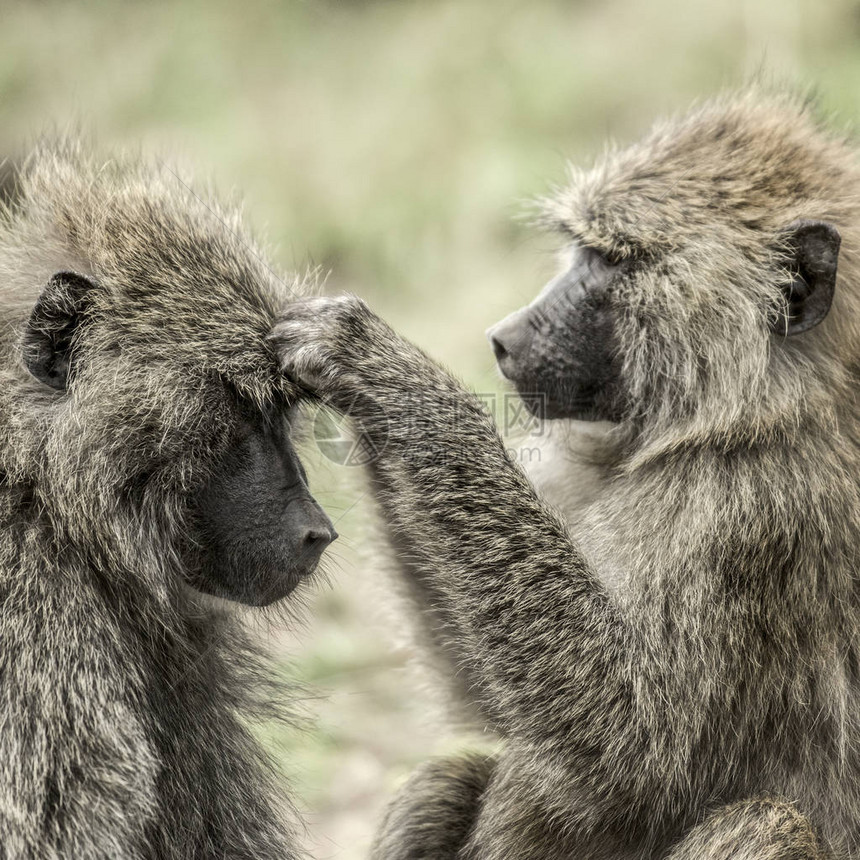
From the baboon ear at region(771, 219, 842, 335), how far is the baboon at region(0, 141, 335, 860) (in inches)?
66.0

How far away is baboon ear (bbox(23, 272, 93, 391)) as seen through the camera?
326 centimetres

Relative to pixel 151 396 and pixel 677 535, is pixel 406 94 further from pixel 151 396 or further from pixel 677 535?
pixel 151 396

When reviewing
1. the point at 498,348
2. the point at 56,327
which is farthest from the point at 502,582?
the point at 56,327

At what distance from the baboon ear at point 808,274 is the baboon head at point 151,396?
1.68m

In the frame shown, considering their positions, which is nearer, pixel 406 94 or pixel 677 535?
pixel 677 535

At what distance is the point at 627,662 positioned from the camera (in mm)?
3807

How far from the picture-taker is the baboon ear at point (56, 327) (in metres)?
3.26

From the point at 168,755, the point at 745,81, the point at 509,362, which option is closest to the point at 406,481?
the point at 509,362

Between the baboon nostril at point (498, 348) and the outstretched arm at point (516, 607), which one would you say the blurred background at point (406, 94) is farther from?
the outstretched arm at point (516, 607)

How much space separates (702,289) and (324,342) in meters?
1.33

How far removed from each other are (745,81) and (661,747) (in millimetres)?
3066

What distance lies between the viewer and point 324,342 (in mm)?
3619

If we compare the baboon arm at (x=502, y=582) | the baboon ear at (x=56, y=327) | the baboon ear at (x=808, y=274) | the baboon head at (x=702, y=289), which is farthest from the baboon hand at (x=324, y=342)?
the baboon ear at (x=808, y=274)

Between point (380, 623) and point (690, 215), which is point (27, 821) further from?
point (690, 215)
